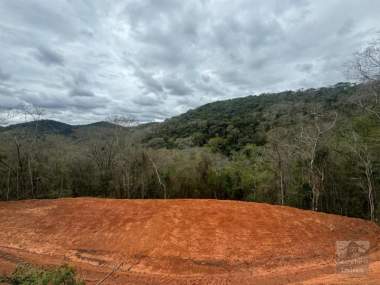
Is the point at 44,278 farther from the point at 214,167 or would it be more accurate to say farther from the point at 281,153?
the point at 214,167

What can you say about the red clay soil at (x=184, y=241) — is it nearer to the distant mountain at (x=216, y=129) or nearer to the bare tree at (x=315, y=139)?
the bare tree at (x=315, y=139)

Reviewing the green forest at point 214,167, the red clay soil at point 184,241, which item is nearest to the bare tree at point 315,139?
the green forest at point 214,167

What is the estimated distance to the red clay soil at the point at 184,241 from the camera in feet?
26.5

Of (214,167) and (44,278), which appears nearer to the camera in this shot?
(44,278)

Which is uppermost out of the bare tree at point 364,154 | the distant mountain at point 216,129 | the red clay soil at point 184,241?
the distant mountain at point 216,129

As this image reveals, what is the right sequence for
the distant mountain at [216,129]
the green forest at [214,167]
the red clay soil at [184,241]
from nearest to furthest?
the red clay soil at [184,241] → the green forest at [214,167] → the distant mountain at [216,129]

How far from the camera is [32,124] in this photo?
20.4 metres

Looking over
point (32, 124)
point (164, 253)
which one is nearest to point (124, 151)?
point (32, 124)

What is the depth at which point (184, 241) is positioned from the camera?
32.1 ft

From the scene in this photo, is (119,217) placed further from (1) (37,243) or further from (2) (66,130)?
(2) (66,130)

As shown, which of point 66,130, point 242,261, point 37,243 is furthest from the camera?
point 66,130

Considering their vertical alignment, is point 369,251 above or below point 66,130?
below

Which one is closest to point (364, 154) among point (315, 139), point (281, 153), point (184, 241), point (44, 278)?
point (315, 139)

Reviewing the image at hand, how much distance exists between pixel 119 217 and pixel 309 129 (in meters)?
11.5
